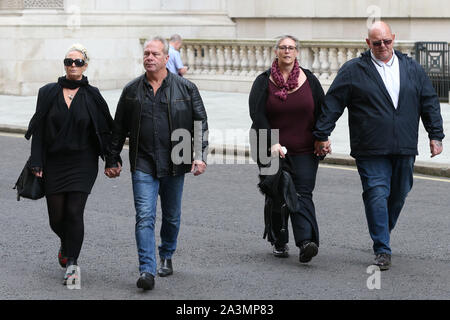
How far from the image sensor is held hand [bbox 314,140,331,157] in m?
7.71

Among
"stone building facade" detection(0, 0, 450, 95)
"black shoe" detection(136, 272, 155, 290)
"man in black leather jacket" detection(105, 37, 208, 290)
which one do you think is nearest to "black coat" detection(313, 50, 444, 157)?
"man in black leather jacket" detection(105, 37, 208, 290)

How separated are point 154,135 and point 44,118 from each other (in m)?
0.79

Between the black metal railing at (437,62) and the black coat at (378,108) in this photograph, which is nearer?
the black coat at (378,108)

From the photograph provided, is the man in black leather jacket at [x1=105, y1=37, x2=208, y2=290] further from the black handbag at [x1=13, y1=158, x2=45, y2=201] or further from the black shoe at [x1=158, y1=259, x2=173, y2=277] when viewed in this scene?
the black handbag at [x1=13, y1=158, x2=45, y2=201]

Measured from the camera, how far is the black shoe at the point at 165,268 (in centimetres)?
743

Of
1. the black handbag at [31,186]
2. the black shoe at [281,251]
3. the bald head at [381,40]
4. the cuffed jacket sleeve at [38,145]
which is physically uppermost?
the bald head at [381,40]

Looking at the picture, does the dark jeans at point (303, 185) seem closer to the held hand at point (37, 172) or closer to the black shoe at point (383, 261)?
the black shoe at point (383, 261)

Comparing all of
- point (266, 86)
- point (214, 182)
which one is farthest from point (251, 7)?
point (266, 86)

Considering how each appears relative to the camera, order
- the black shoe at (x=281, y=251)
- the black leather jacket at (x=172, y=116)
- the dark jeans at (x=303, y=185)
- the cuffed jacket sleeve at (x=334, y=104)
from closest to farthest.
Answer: the black leather jacket at (x=172, y=116) < the cuffed jacket sleeve at (x=334, y=104) < the dark jeans at (x=303, y=185) < the black shoe at (x=281, y=251)

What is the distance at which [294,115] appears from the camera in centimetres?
776

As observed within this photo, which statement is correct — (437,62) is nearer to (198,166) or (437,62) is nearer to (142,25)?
(142,25)

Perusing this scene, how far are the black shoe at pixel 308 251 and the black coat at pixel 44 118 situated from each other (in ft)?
5.19

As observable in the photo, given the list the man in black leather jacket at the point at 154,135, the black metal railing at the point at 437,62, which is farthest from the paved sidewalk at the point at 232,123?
the man in black leather jacket at the point at 154,135
